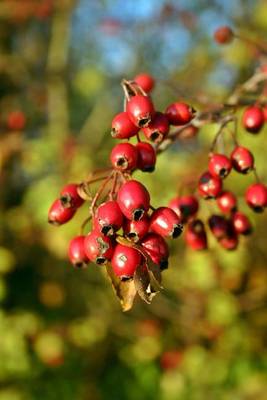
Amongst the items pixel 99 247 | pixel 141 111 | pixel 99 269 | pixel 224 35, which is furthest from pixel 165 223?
pixel 99 269

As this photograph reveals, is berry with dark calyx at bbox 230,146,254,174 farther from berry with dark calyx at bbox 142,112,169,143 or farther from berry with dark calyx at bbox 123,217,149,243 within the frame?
berry with dark calyx at bbox 123,217,149,243

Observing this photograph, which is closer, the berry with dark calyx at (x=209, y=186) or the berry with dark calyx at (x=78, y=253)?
the berry with dark calyx at (x=78, y=253)

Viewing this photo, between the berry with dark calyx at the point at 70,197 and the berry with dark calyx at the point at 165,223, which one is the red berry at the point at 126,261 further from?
the berry with dark calyx at the point at 70,197

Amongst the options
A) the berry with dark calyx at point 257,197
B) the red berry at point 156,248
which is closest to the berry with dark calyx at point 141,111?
the red berry at point 156,248

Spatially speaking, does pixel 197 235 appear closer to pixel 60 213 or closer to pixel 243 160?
pixel 243 160

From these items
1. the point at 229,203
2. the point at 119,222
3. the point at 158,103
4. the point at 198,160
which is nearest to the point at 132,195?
the point at 119,222
